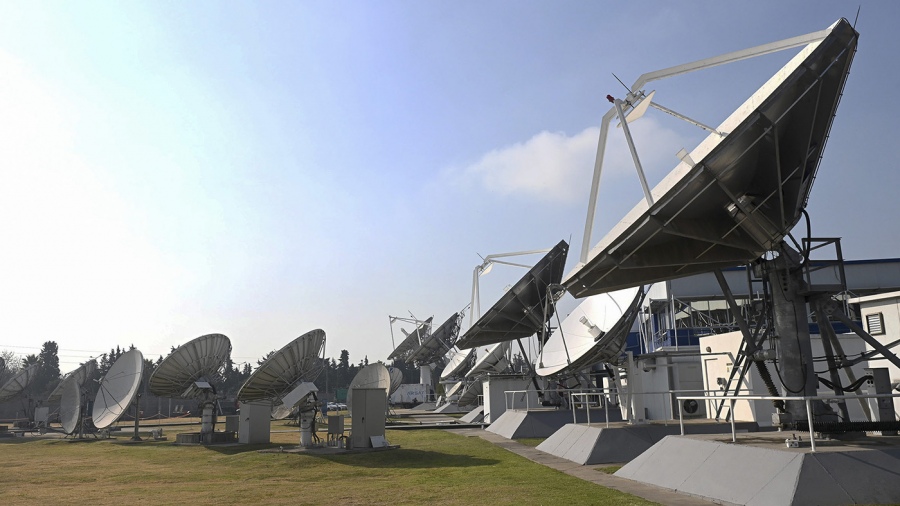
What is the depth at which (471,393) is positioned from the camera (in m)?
78.9

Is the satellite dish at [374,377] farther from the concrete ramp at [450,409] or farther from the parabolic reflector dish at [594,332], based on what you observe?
the concrete ramp at [450,409]

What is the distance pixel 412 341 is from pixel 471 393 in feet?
58.2

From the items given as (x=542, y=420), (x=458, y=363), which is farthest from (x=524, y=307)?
(x=458, y=363)

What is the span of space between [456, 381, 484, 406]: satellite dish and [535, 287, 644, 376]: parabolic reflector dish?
128 feet

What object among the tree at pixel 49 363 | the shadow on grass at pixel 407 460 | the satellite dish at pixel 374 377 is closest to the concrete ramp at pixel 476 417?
the satellite dish at pixel 374 377

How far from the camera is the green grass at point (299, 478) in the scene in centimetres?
1848

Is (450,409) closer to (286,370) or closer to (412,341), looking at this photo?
(412,341)

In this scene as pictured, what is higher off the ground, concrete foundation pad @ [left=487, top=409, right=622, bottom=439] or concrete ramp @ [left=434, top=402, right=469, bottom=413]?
concrete foundation pad @ [left=487, top=409, right=622, bottom=439]

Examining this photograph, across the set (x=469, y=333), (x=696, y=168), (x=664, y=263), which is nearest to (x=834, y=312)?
(x=664, y=263)

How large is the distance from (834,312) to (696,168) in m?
5.80

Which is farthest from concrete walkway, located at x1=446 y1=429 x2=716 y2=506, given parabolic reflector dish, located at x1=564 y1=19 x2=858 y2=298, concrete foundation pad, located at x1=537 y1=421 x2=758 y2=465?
parabolic reflector dish, located at x1=564 y1=19 x2=858 y2=298

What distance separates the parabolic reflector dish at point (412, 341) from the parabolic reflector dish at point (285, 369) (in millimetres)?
55187

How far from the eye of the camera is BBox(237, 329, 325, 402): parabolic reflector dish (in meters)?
36.6

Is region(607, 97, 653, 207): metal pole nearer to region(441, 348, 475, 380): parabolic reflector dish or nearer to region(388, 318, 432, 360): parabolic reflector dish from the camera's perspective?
region(441, 348, 475, 380): parabolic reflector dish
